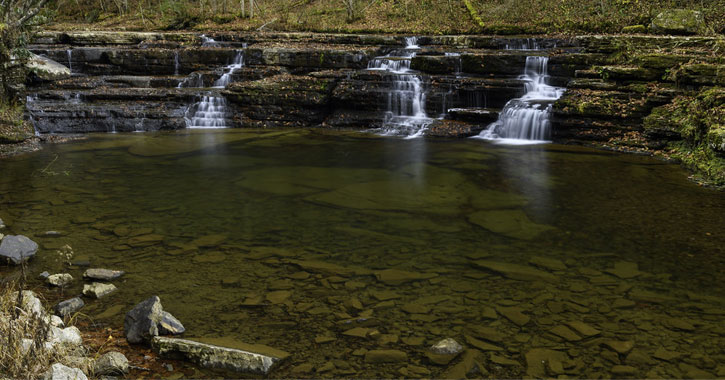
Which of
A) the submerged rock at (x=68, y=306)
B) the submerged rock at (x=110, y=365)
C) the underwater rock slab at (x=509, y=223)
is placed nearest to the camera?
the submerged rock at (x=110, y=365)

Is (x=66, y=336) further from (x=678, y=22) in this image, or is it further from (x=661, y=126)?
(x=678, y=22)

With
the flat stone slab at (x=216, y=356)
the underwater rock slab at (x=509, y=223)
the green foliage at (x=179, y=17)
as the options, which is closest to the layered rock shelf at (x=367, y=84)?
the underwater rock slab at (x=509, y=223)

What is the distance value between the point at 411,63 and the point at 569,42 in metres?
6.20

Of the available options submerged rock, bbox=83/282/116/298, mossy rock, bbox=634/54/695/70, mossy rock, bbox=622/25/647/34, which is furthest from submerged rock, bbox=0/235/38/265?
mossy rock, bbox=622/25/647/34

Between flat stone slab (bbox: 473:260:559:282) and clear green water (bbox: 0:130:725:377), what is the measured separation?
63 mm

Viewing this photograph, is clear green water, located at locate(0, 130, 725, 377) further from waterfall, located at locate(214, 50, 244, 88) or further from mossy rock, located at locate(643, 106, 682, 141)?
waterfall, located at locate(214, 50, 244, 88)

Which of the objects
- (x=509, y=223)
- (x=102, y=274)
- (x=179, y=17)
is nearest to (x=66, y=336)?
(x=102, y=274)

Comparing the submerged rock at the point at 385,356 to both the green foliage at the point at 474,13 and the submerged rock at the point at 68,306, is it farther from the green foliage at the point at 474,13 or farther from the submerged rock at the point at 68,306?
the green foliage at the point at 474,13

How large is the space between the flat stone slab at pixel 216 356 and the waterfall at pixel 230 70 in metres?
16.8

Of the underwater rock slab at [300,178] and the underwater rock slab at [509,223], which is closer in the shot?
the underwater rock slab at [509,223]

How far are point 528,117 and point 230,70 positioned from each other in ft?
38.5

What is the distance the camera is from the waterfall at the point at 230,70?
63.6ft

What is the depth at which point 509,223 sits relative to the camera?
7.23 m

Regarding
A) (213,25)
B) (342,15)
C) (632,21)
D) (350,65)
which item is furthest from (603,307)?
(213,25)
